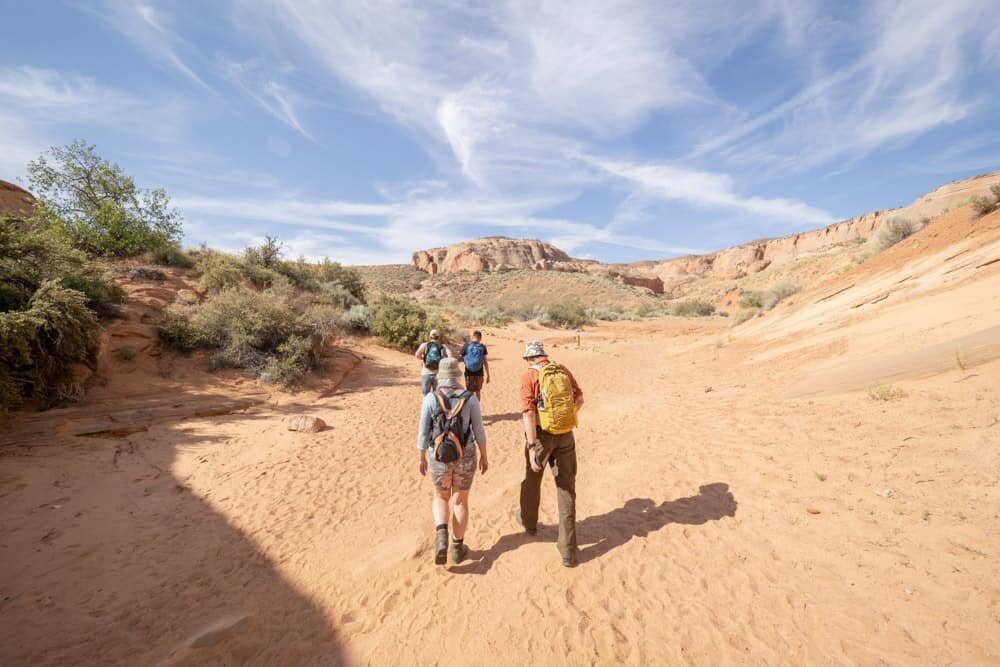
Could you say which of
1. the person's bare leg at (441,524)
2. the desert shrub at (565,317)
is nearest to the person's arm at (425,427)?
the person's bare leg at (441,524)

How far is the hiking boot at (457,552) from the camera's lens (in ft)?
12.4

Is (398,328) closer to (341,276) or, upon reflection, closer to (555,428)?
(341,276)

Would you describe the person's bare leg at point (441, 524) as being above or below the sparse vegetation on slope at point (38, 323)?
below

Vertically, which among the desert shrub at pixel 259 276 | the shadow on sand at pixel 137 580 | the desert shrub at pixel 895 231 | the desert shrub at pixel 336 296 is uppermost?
the desert shrub at pixel 895 231

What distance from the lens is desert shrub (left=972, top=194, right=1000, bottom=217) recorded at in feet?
35.2

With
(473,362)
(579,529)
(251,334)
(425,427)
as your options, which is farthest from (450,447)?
(251,334)

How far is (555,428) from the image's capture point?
11.5 feet

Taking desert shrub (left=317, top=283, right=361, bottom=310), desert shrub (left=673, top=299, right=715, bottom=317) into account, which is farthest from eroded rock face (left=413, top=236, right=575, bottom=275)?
desert shrub (left=317, top=283, right=361, bottom=310)

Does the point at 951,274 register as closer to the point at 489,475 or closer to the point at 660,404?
the point at 660,404

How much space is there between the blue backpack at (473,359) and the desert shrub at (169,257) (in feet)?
44.3

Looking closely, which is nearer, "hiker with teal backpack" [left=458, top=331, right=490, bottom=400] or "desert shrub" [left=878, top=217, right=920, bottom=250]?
"hiker with teal backpack" [left=458, top=331, right=490, bottom=400]

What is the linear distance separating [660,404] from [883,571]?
6.28 m

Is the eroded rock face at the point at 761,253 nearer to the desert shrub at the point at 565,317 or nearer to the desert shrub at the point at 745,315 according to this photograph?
the desert shrub at the point at 565,317

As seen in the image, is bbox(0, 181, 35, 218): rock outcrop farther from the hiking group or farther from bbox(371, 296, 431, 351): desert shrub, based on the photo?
the hiking group
